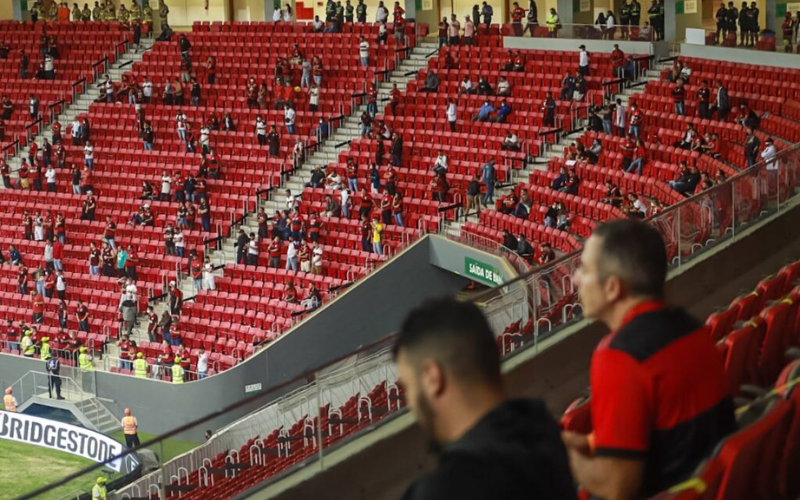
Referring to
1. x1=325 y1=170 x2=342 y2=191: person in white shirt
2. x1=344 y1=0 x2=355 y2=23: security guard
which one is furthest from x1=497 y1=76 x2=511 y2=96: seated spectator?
x1=344 y1=0 x2=355 y2=23: security guard

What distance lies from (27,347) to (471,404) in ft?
71.8

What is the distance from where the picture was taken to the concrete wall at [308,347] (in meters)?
20.5

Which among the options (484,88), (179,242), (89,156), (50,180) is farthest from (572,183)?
(50,180)

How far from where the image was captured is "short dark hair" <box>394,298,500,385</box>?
8.00 ft

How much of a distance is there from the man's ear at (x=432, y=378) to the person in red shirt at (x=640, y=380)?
758mm

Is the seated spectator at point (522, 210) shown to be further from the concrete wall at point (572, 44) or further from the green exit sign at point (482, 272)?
the concrete wall at point (572, 44)

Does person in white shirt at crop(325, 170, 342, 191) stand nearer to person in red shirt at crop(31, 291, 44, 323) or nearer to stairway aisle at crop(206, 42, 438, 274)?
stairway aisle at crop(206, 42, 438, 274)

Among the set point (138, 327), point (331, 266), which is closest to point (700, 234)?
point (331, 266)

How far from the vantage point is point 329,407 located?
6.73 metres

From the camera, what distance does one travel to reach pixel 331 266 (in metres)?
22.2

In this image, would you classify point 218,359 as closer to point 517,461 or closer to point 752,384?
point 752,384

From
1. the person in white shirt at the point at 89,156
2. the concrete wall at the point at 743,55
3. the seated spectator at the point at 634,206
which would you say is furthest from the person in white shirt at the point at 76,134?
the seated spectator at the point at 634,206

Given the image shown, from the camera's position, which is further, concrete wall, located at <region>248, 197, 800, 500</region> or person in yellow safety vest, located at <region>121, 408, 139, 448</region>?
person in yellow safety vest, located at <region>121, 408, 139, 448</region>

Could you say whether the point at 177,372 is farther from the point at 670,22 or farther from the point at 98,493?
the point at 670,22
